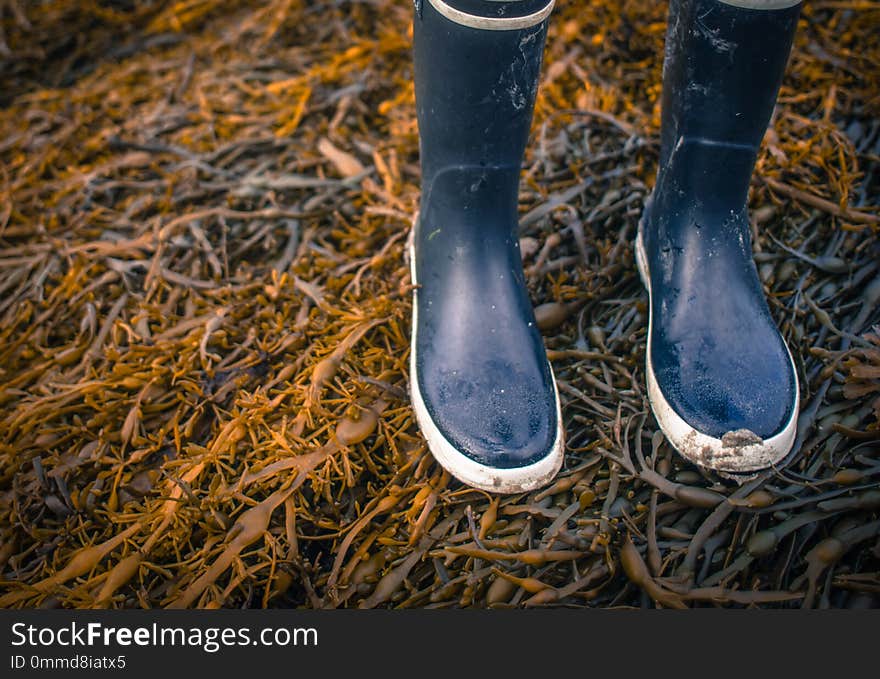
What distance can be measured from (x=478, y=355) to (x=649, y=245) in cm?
33

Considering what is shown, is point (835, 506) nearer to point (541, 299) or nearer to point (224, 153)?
point (541, 299)

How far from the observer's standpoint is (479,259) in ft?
2.97

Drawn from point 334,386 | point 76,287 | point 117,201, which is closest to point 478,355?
point 334,386

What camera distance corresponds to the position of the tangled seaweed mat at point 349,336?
2.61 ft

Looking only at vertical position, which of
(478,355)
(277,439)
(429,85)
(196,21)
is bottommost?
(277,439)

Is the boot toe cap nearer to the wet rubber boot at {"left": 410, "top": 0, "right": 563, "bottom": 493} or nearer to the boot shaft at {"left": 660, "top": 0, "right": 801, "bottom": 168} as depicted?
the wet rubber boot at {"left": 410, "top": 0, "right": 563, "bottom": 493}

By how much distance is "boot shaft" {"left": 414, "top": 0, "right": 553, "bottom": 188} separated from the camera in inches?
29.5

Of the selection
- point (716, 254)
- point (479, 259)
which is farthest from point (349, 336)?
point (716, 254)

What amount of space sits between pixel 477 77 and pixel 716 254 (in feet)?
1.30

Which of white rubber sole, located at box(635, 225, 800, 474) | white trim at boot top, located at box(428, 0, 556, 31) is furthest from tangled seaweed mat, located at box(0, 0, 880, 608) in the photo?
white trim at boot top, located at box(428, 0, 556, 31)

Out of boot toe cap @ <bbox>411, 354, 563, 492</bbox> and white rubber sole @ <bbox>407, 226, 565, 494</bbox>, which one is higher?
boot toe cap @ <bbox>411, 354, 563, 492</bbox>

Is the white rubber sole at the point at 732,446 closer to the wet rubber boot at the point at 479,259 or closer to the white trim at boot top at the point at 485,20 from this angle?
the wet rubber boot at the point at 479,259

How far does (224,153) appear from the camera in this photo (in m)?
1.37

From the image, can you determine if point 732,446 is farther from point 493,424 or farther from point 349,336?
point 349,336
